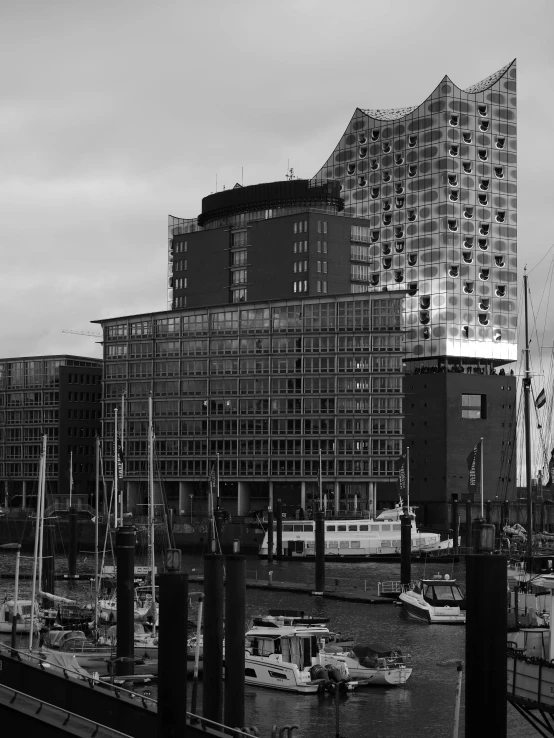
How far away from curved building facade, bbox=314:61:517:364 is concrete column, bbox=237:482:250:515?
3628 cm

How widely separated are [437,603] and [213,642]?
1743 inches

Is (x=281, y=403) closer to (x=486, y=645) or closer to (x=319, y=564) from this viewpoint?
(x=319, y=564)

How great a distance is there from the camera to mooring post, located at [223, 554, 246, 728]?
3753cm

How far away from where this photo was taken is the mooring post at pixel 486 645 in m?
21.9

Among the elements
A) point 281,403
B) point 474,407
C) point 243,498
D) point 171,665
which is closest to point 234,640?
point 171,665

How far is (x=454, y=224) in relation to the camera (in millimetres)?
183250

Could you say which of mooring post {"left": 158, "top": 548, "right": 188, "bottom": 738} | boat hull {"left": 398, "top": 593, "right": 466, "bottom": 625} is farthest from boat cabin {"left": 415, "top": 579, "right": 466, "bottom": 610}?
mooring post {"left": 158, "top": 548, "right": 188, "bottom": 738}

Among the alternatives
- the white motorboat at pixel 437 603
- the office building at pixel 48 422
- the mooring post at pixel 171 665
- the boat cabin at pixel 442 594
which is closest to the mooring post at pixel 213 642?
the mooring post at pixel 171 665

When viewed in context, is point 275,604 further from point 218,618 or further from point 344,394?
point 344,394

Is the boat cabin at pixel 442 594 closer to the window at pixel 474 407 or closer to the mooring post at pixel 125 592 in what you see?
the mooring post at pixel 125 592

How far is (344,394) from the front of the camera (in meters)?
160

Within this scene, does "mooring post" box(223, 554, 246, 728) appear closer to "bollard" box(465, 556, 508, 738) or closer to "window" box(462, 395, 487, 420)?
"bollard" box(465, 556, 508, 738)

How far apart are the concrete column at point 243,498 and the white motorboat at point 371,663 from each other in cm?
10884

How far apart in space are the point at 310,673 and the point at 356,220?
13744 cm
